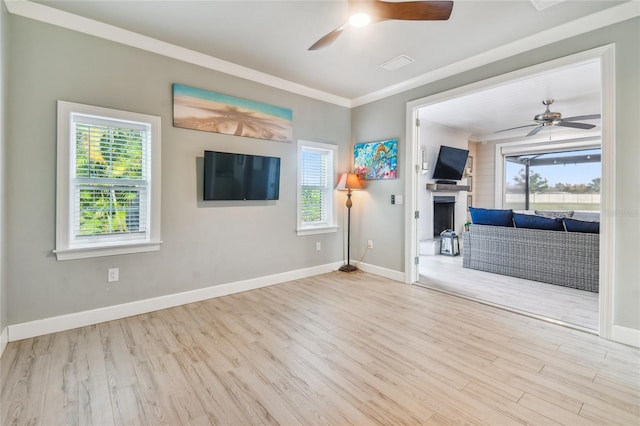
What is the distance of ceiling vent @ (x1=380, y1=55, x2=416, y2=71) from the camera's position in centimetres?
330

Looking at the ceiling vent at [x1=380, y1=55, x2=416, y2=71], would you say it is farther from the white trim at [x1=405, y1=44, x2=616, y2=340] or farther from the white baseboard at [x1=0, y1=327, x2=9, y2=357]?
the white baseboard at [x1=0, y1=327, x2=9, y2=357]

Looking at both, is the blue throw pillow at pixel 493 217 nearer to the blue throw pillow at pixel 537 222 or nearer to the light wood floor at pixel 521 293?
the blue throw pillow at pixel 537 222

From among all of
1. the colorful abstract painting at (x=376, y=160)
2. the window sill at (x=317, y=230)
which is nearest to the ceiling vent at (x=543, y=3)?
the colorful abstract painting at (x=376, y=160)

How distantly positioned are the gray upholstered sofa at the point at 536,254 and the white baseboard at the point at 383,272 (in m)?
1.56

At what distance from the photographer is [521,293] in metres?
3.67

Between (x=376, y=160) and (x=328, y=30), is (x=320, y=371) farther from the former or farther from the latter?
(x=376, y=160)

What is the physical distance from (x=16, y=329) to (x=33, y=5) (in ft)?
8.73

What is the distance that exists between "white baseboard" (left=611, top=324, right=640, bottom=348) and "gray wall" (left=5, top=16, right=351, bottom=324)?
130 inches

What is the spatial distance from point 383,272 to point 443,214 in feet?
10.7

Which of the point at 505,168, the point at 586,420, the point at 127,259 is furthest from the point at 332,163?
the point at 505,168

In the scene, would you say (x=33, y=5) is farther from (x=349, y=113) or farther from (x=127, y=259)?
(x=349, y=113)

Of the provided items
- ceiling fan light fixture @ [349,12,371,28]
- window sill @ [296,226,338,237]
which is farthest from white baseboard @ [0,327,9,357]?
ceiling fan light fixture @ [349,12,371,28]

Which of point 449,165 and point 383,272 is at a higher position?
point 449,165

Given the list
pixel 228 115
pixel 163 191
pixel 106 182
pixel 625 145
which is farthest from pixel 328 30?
pixel 625 145
